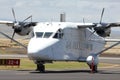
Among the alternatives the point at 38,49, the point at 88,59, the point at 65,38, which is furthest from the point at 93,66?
the point at 38,49

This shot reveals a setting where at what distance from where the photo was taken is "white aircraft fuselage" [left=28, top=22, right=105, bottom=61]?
125ft

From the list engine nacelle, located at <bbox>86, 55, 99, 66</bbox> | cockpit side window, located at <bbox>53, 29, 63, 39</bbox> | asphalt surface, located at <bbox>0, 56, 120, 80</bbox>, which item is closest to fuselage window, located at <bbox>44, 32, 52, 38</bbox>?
cockpit side window, located at <bbox>53, 29, 63, 39</bbox>

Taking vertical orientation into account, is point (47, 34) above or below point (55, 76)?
above

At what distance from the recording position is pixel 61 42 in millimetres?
40156

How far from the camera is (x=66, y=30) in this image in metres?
40.9

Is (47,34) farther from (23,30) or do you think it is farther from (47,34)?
(23,30)

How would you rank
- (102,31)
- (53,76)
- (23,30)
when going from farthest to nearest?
(23,30) < (102,31) < (53,76)

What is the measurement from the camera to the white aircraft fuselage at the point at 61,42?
38156 mm

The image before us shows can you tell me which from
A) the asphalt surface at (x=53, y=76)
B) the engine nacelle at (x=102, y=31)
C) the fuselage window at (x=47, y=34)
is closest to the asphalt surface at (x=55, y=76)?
the asphalt surface at (x=53, y=76)

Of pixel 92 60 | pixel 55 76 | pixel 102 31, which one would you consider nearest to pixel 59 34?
pixel 92 60

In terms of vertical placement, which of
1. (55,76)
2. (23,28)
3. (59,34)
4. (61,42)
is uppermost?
(23,28)

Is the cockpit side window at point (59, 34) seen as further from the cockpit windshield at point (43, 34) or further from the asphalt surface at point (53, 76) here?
the asphalt surface at point (53, 76)

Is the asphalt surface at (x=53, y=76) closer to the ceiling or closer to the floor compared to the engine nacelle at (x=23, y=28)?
closer to the floor

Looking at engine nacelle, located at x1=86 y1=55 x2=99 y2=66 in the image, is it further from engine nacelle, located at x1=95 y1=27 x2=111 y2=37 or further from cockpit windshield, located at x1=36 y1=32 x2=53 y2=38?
cockpit windshield, located at x1=36 y1=32 x2=53 y2=38
